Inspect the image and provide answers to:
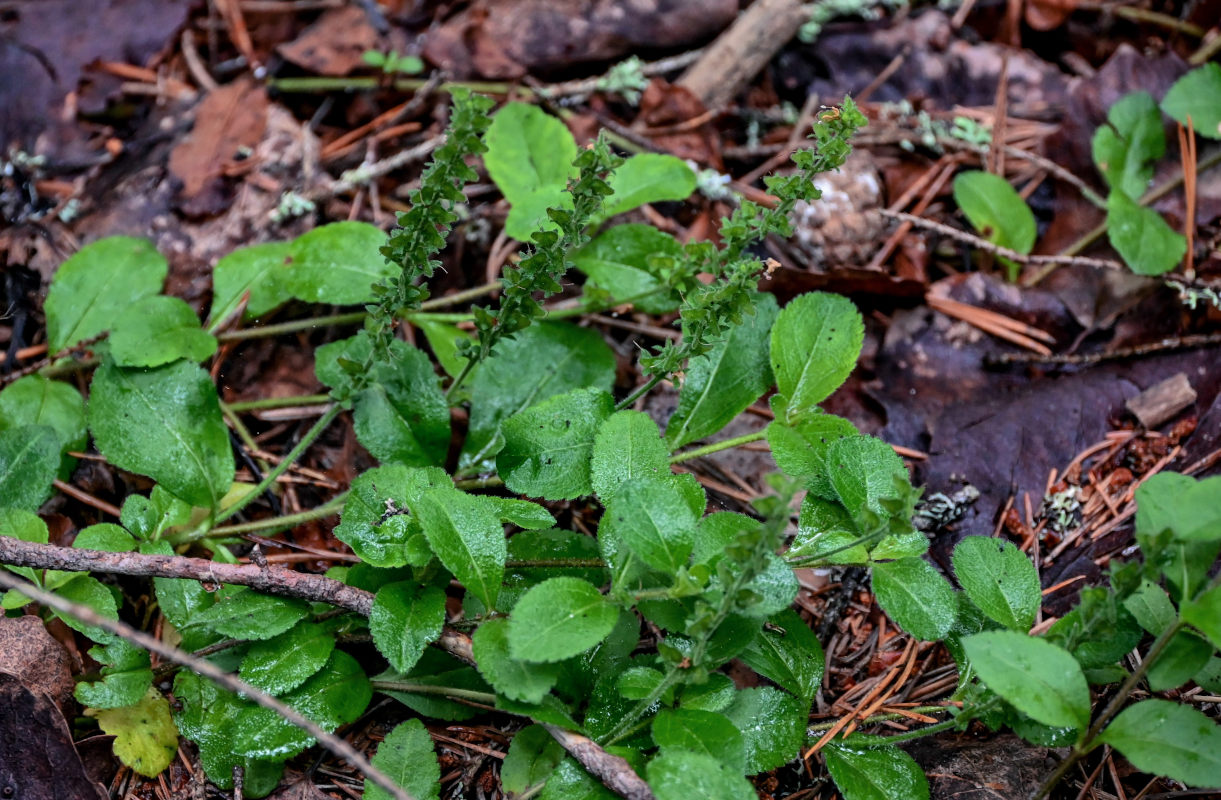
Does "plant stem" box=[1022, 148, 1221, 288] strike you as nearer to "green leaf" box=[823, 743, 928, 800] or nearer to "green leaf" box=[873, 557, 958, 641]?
"green leaf" box=[873, 557, 958, 641]

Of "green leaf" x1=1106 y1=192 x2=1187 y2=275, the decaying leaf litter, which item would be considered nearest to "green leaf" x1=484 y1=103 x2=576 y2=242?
the decaying leaf litter

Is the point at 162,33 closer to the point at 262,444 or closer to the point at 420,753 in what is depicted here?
the point at 262,444

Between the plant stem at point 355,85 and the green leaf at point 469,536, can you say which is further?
the plant stem at point 355,85

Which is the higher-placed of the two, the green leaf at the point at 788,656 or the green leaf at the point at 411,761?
the green leaf at the point at 788,656

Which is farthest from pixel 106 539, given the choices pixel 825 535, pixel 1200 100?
pixel 1200 100

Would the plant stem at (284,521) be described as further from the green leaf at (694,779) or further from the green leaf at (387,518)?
the green leaf at (694,779)

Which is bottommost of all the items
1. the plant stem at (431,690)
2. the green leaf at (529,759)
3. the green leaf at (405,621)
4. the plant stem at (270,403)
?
the green leaf at (529,759)

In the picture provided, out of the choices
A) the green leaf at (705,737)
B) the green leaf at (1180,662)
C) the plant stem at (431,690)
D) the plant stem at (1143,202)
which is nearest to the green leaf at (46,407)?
the plant stem at (431,690)
